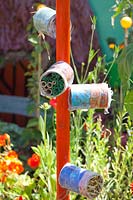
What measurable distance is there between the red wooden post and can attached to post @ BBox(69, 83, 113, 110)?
39mm

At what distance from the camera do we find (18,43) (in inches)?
174

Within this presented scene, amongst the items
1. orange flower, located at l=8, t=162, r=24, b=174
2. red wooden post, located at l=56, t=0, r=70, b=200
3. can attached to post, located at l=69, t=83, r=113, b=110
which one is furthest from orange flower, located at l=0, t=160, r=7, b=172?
can attached to post, located at l=69, t=83, r=113, b=110

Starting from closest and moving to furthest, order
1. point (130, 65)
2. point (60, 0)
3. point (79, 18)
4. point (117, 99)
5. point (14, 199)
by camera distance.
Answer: point (130, 65), point (60, 0), point (14, 199), point (117, 99), point (79, 18)

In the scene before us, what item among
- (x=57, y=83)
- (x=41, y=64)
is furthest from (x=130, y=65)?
(x=41, y=64)

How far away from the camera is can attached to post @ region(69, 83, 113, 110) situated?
2.14 meters

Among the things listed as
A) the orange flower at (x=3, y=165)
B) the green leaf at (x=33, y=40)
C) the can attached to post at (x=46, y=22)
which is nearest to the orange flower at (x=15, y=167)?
the orange flower at (x=3, y=165)

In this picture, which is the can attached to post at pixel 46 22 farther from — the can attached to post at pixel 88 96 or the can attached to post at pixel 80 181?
the can attached to post at pixel 80 181

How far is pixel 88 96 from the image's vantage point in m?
2.14

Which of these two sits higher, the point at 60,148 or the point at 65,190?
the point at 60,148

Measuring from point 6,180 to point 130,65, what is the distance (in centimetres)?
136

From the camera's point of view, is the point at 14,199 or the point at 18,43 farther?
the point at 18,43

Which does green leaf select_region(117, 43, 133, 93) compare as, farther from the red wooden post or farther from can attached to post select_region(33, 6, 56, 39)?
can attached to post select_region(33, 6, 56, 39)

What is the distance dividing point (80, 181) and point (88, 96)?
28 cm

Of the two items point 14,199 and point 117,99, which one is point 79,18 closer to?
point 117,99
